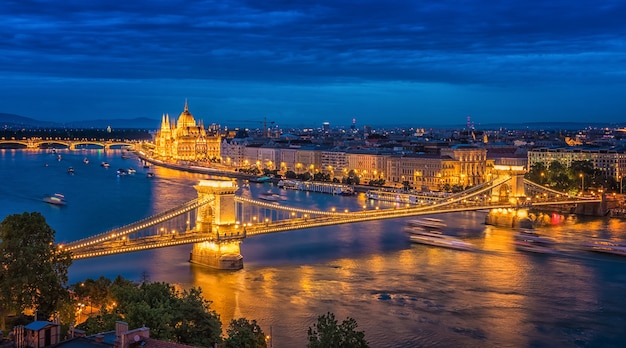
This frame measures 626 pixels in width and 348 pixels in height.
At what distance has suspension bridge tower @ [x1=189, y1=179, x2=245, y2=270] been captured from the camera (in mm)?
15258

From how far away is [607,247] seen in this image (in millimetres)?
18438

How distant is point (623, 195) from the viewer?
29.0 meters

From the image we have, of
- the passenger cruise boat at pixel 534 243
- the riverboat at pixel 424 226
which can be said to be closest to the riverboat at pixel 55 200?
the riverboat at pixel 424 226

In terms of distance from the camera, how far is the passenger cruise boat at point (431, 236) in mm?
18959

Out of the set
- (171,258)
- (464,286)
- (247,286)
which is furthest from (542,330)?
(171,258)

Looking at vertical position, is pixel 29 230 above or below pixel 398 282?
above

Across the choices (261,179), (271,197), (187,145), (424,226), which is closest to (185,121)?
(187,145)

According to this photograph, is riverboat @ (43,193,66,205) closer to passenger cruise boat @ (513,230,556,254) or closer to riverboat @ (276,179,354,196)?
riverboat @ (276,179,354,196)

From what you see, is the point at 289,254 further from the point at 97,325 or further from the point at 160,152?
the point at 160,152

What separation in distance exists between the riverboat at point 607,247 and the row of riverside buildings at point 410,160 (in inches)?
308

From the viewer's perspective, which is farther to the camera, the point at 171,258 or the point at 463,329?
the point at 171,258

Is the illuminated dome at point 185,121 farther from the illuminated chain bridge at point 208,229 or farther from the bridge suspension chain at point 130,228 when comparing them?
the bridge suspension chain at point 130,228

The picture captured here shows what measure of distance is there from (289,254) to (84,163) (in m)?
39.2

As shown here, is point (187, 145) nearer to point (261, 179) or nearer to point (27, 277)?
point (261, 179)
